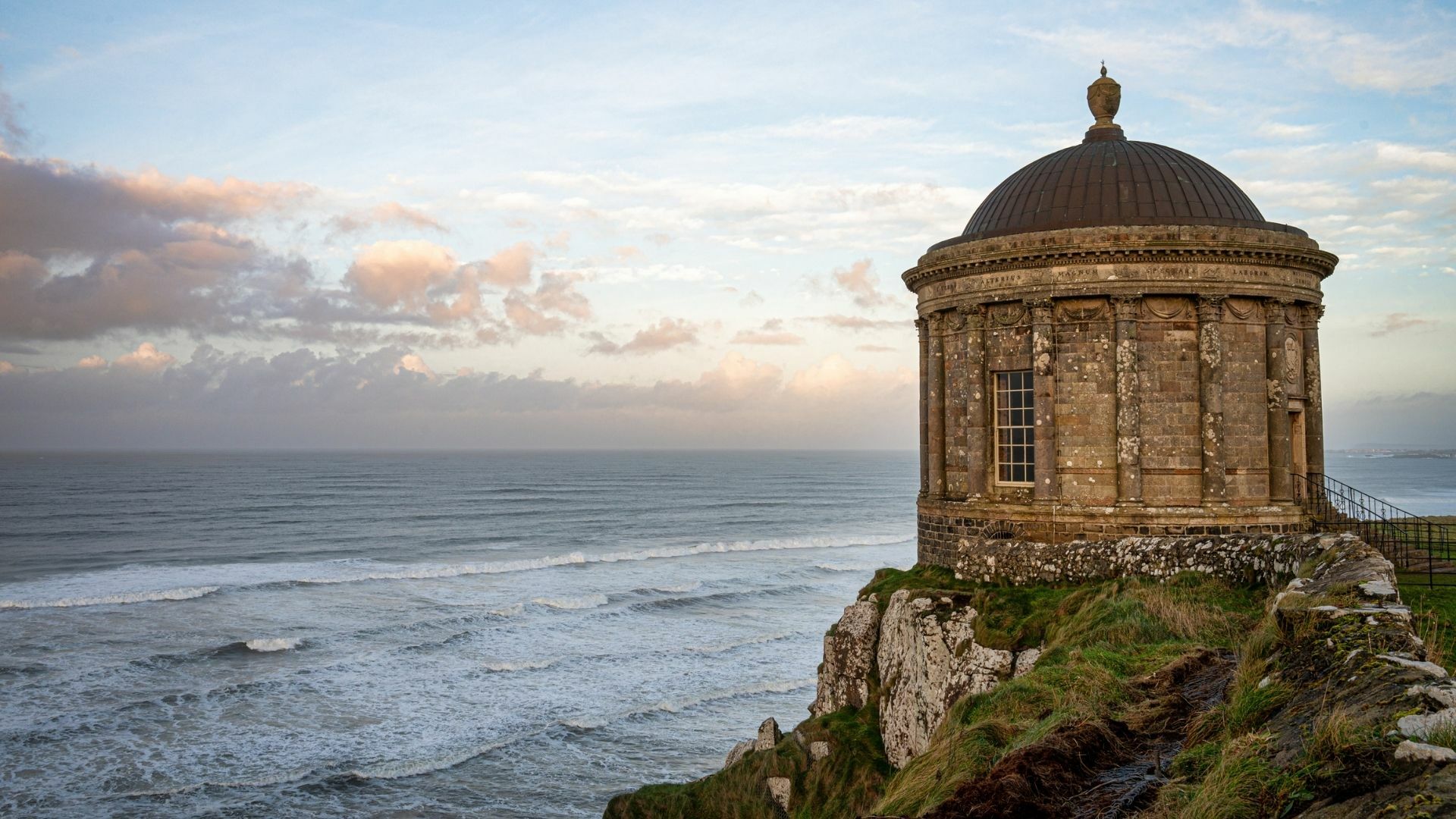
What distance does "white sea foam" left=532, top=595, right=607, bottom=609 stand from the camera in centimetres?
3922

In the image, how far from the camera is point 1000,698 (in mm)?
10453

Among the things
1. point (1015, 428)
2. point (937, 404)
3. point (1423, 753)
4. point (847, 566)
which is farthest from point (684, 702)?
point (847, 566)

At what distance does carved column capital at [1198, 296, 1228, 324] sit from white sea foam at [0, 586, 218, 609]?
38.7 meters

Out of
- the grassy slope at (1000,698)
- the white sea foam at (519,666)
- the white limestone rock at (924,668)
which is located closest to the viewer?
the grassy slope at (1000,698)

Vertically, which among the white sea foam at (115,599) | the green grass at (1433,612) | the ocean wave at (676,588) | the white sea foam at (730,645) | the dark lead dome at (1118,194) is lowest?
the white sea foam at (730,645)

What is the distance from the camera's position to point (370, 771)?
20984 mm

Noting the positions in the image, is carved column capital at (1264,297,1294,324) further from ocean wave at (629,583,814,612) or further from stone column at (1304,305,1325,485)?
ocean wave at (629,583,814,612)

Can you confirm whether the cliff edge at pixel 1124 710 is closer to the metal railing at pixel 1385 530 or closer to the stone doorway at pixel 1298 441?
the metal railing at pixel 1385 530

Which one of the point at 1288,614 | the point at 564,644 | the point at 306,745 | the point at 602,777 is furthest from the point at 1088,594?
the point at 564,644

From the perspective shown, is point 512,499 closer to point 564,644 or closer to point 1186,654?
point 564,644

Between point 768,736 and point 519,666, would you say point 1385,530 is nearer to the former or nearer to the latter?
point 768,736

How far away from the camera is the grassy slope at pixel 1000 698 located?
8.55 metres

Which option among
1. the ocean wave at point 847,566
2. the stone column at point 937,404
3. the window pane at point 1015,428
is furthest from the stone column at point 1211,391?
the ocean wave at point 847,566

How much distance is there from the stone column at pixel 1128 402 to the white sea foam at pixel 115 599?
3695 centimetres
